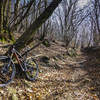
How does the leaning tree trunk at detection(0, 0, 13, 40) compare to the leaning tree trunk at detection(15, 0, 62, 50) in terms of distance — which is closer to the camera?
the leaning tree trunk at detection(15, 0, 62, 50)

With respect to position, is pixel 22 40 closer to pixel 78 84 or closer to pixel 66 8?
Result: pixel 78 84

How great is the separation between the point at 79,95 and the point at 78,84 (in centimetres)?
102

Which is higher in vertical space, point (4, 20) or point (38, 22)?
point (4, 20)

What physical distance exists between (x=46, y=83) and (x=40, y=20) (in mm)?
2864

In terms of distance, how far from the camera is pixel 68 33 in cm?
1756

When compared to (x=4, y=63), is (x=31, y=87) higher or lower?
lower

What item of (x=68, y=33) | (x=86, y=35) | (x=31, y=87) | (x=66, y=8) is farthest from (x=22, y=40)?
(x=86, y=35)

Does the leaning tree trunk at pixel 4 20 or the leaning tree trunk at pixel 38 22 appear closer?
the leaning tree trunk at pixel 38 22

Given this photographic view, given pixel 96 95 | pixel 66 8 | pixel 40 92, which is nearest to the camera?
pixel 40 92

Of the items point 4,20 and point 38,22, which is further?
point 4,20

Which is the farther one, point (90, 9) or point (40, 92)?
point (90, 9)

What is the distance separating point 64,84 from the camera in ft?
17.6

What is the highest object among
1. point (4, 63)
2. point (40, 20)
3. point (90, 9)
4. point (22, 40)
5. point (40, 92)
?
point (90, 9)

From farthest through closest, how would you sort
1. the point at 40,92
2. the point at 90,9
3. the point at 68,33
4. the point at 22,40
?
the point at 68,33, the point at 90,9, the point at 22,40, the point at 40,92
